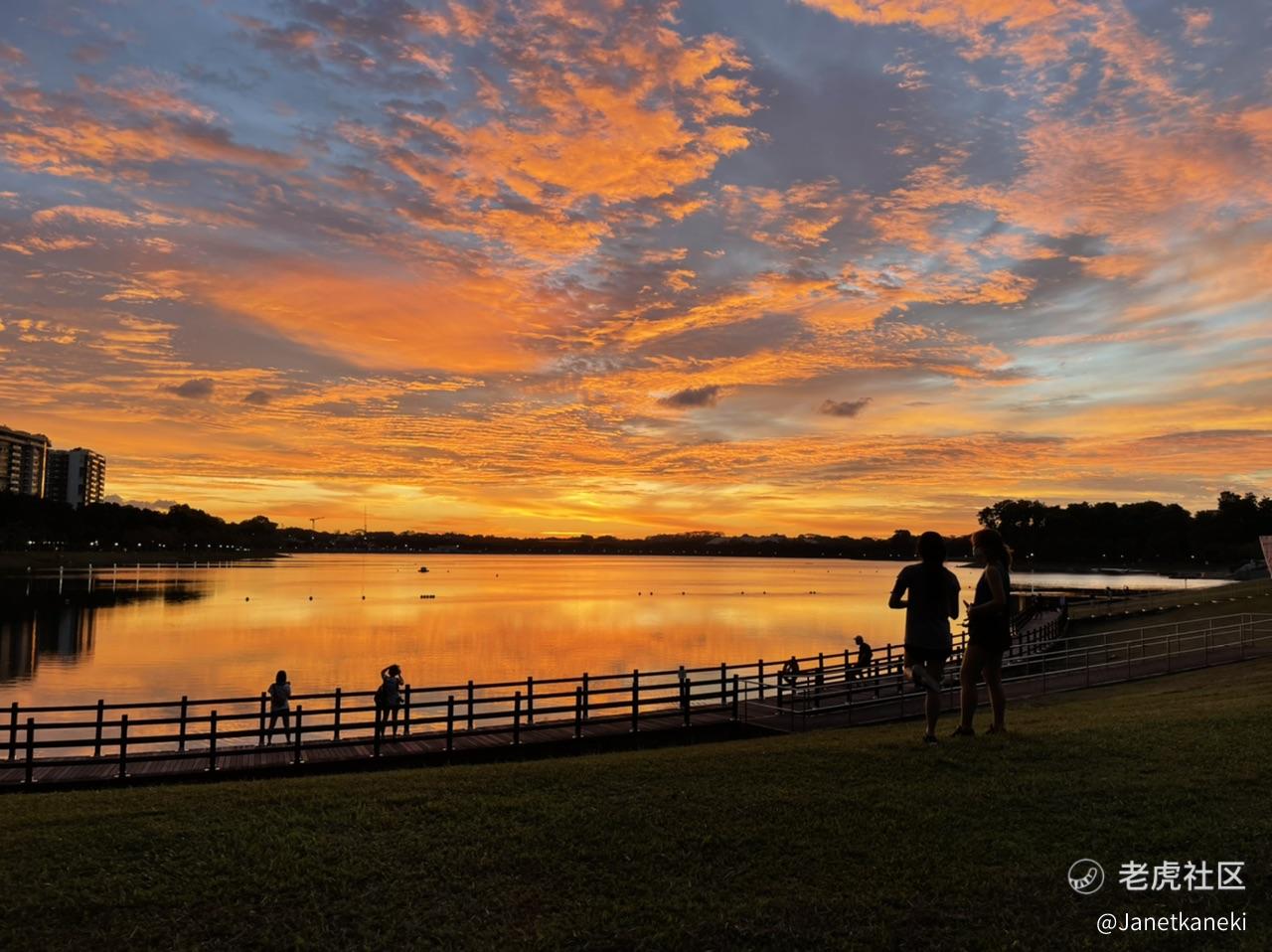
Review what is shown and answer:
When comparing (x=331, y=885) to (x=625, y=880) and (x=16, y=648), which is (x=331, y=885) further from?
(x=16, y=648)

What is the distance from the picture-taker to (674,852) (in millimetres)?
8266

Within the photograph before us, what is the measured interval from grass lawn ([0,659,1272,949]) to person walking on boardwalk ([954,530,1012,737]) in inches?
32.7

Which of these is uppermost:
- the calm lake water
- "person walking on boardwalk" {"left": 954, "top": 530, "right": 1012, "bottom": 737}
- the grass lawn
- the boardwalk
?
"person walking on boardwalk" {"left": 954, "top": 530, "right": 1012, "bottom": 737}

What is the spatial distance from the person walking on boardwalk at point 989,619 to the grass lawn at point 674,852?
0.83m

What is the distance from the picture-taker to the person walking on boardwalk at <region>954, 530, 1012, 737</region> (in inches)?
426

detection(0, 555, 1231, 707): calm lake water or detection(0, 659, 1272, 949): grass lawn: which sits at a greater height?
detection(0, 659, 1272, 949): grass lawn

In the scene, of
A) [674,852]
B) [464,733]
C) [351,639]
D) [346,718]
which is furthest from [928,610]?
[351,639]

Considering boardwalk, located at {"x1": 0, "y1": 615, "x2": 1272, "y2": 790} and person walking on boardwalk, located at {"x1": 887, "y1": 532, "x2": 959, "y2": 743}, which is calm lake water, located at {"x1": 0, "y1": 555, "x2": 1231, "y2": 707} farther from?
person walking on boardwalk, located at {"x1": 887, "y1": 532, "x2": 959, "y2": 743}

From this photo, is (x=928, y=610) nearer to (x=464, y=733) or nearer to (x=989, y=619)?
(x=989, y=619)

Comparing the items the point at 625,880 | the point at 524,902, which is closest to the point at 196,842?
the point at 524,902

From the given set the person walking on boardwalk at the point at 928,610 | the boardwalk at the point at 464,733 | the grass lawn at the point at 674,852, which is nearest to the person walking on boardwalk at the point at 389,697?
the boardwalk at the point at 464,733

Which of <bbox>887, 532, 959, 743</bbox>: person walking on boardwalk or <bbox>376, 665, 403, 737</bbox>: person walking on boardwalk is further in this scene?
<bbox>376, 665, 403, 737</bbox>: person walking on boardwalk

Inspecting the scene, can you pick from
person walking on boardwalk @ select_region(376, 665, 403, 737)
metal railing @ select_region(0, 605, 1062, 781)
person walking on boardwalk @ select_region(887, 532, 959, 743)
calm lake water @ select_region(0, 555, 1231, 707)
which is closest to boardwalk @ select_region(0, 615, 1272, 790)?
metal railing @ select_region(0, 605, 1062, 781)

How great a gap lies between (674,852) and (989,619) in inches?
205
